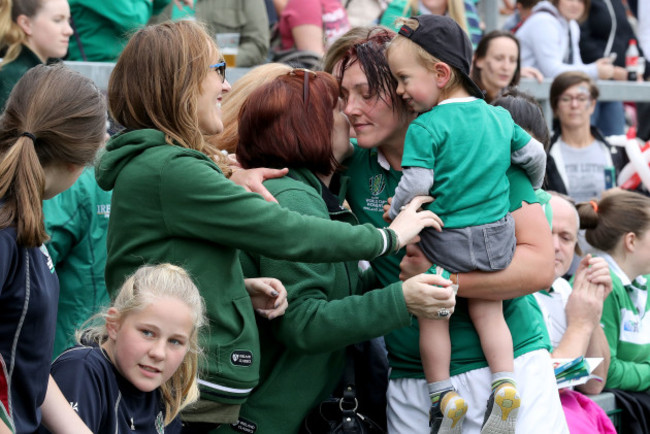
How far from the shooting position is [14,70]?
465 centimetres

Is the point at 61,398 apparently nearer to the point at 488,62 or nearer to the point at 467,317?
the point at 467,317

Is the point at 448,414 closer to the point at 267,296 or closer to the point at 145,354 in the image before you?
the point at 267,296

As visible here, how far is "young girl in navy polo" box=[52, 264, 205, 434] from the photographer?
2.63 meters

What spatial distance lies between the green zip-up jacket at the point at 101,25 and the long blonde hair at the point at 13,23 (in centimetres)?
60

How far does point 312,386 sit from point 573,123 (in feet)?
12.8

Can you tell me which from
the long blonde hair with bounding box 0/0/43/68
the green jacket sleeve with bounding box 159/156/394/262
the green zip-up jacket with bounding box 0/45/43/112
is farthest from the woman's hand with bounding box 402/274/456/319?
the long blonde hair with bounding box 0/0/43/68

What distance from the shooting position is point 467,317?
10.5 feet

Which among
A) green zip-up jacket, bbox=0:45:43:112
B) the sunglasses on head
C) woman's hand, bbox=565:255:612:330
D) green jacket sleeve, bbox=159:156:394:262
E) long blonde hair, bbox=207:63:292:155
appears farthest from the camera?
green zip-up jacket, bbox=0:45:43:112

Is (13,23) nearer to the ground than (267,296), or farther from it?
nearer to the ground

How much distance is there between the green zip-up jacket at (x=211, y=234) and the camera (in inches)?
103

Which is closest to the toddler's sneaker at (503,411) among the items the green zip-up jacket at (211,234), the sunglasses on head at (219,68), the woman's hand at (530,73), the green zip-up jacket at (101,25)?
the green zip-up jacket at (211,234)

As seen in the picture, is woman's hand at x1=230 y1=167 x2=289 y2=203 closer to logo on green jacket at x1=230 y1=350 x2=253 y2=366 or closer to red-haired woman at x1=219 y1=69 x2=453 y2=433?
red-haired woman at x1=219 y1=69 x2=453 y2=433

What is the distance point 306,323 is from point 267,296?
14cm

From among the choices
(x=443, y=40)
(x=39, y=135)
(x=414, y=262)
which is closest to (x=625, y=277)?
(x=414, y=262)
